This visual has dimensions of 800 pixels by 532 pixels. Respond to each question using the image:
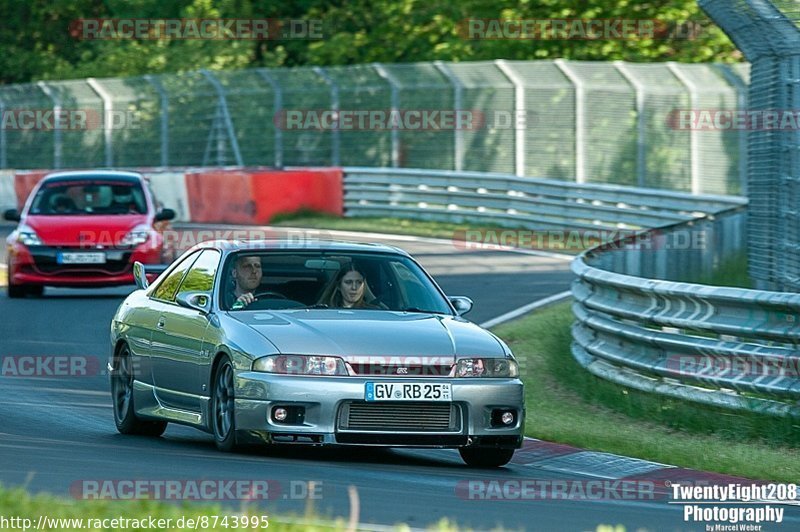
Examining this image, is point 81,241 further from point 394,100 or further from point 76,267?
point 394,100

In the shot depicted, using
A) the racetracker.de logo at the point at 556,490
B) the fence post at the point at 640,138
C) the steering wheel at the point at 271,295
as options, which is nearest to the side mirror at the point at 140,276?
the steering wheel at the point at 271,295

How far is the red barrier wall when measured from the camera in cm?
3447

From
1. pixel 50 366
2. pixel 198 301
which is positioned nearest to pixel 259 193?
pixel 50 366

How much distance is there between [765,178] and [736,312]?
259 centimetres

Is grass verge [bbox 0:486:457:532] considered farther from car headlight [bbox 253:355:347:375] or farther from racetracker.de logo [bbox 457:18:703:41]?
racetracker.de logo [bbox 457:18:703:41]

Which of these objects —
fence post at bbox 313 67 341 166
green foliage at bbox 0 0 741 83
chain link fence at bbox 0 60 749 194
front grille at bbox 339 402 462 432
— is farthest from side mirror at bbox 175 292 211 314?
green foliage at bbox 0 0 741 83

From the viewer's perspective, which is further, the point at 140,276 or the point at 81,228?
the point at 81,228

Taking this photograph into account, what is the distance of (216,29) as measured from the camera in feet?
165

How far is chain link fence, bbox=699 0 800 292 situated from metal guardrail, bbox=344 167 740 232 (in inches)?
447

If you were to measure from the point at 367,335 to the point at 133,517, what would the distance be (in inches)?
142

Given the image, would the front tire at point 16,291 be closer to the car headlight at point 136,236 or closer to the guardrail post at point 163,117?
the car headlight at point 136,236

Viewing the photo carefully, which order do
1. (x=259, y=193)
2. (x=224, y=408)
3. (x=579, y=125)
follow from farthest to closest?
(x=259, y=193)
(x=579, y=125)
(x=224, y=408)

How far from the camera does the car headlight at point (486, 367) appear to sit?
400 inches

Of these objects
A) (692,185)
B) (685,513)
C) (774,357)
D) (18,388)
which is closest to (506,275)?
(692,185)
